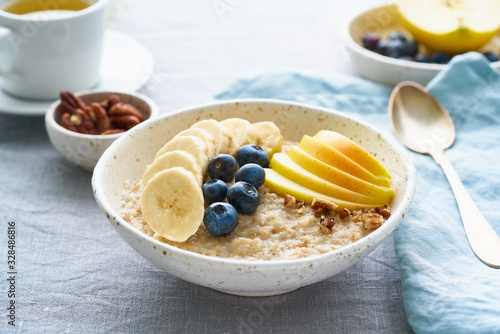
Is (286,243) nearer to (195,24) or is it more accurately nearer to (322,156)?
(322,156)

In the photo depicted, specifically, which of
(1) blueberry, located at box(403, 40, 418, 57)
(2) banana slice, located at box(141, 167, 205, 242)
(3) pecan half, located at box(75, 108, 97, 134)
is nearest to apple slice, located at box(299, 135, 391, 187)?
(2) banana slice, located at box(141, 167, 205, 242)

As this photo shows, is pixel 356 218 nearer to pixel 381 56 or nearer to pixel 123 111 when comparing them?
pixel 123 111

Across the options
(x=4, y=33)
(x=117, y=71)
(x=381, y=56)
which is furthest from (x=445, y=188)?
(x=4, y=33)

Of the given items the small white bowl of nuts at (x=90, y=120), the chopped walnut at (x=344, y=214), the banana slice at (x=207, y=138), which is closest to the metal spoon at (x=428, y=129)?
the chopped walnut at (x=344, y=214)

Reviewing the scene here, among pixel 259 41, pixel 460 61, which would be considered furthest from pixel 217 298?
pixel 259 41

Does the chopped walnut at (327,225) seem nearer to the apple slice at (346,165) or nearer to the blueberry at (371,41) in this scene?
the apple slice at (346,165)

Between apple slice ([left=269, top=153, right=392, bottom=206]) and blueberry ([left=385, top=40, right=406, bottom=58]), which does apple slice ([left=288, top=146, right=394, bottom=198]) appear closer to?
apple slice ([left=269, top=153, right=392, bottom=206])
